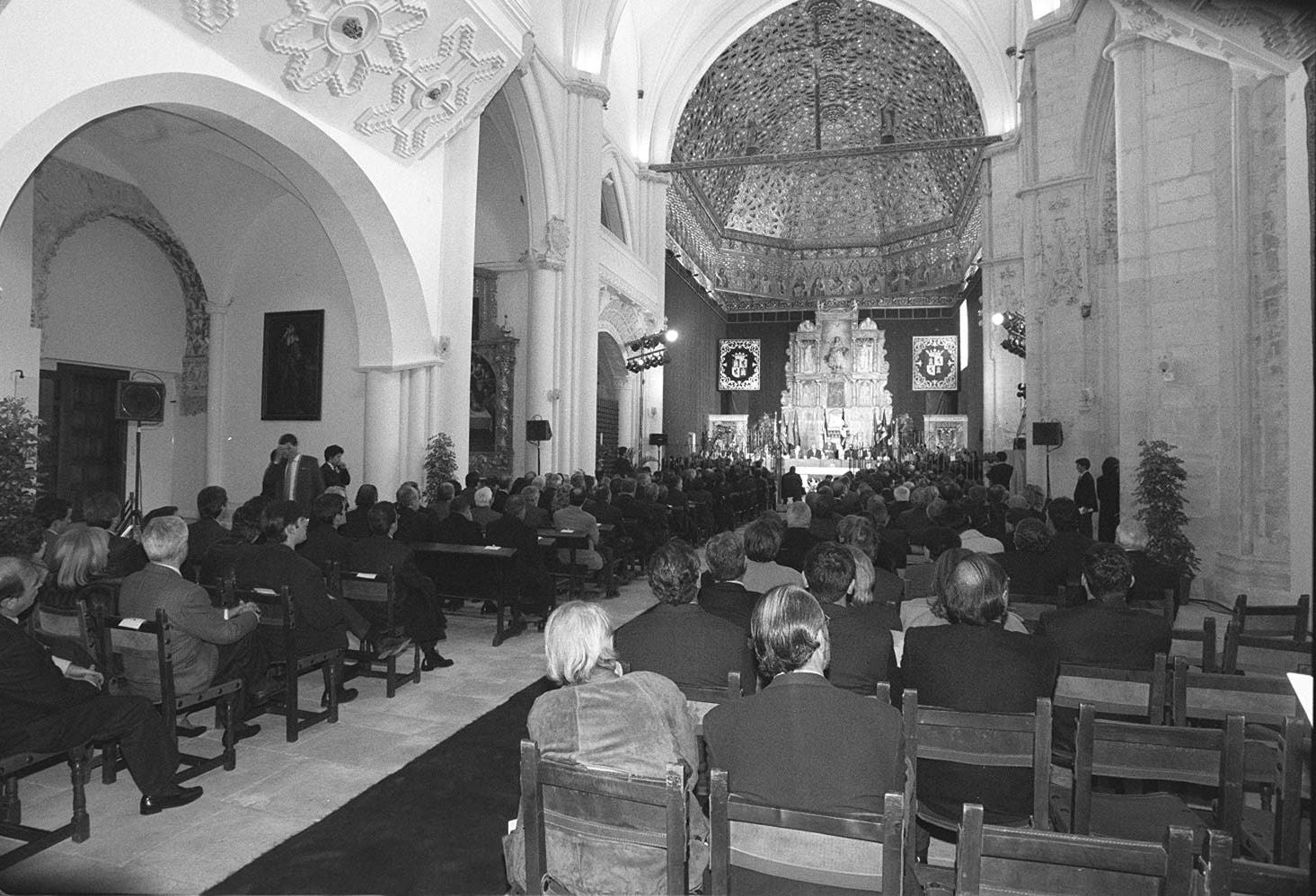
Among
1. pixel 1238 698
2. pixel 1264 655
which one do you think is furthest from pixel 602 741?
pixel 1264 655

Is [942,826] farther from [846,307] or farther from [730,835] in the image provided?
[846,307]

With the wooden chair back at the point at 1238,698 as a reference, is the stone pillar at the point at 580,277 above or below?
above

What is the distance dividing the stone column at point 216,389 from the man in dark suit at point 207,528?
6721mm

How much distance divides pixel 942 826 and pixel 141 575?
337 cm

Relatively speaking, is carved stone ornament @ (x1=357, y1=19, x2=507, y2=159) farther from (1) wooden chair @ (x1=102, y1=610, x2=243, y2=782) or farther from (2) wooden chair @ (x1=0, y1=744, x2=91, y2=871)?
(2) wooden chair @ (x1=0, y1=744, x2=91, y2=871)

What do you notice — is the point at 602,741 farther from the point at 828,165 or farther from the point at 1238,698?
the point at 828,165

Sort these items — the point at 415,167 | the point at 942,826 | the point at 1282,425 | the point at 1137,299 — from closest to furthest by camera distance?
the point at 942,826 → the point at 1282,425 → the point at 1137,299 → the point at 415,167

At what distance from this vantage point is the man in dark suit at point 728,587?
347 cm

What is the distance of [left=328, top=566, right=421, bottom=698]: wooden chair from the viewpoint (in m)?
4.53

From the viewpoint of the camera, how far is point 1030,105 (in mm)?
12672

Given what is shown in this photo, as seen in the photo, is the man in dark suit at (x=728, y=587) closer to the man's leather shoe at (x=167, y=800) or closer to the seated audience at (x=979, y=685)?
the seated audience at (x=979, y=685)

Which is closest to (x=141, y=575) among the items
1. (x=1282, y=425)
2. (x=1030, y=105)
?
(x=1282, y=425)

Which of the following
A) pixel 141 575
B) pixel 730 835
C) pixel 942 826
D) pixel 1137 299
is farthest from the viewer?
pixel 1137 299

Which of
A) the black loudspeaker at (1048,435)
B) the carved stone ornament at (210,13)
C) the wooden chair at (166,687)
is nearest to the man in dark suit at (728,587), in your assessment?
the wooden chair at (166,687)
